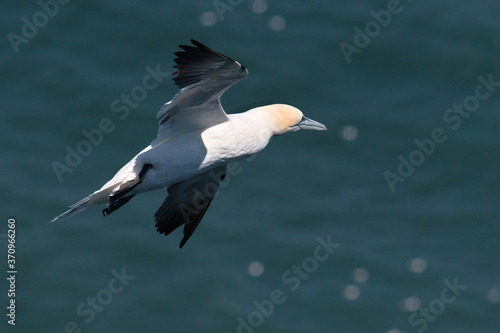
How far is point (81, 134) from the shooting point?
904 inches

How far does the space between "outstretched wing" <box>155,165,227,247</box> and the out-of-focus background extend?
14.8 ft

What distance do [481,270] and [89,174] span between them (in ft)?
27.7

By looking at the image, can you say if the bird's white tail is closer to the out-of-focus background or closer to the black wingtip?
the black wingtip

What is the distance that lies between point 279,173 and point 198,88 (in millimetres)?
8090

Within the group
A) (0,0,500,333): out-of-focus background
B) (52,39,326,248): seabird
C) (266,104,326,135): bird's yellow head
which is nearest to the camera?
(52,39,326,248): seabird

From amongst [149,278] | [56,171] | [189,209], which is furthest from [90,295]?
[189,209]

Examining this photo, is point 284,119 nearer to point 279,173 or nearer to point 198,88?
point 198,88

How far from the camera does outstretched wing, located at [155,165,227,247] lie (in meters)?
17.5

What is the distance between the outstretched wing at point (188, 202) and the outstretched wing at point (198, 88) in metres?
1.81

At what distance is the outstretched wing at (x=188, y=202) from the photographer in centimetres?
1752

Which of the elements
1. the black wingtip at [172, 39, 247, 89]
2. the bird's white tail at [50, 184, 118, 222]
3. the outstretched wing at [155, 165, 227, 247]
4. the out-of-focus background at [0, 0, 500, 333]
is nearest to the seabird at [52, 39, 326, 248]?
the bird's white tail at [50, 184, 118, 222]

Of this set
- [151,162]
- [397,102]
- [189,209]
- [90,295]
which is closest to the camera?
[151,162]

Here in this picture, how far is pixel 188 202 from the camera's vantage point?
1764 centimetres

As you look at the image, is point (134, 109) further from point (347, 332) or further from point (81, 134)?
point (347, 332)
